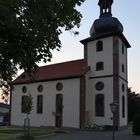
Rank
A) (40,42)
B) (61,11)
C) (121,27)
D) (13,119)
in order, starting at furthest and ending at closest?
(13,119) → (121,27) → (61,11) → (40,42)

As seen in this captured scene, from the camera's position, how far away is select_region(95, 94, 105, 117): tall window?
133 feet

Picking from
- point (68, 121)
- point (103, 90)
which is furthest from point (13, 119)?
point (103, 90)

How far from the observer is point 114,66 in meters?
40.4

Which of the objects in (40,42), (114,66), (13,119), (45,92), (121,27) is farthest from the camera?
(13,119)

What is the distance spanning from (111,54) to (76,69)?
5996mm

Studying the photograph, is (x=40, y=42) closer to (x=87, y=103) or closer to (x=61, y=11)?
(x=61, y=11)

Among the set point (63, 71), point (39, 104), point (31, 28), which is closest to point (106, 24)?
point (63, 71)

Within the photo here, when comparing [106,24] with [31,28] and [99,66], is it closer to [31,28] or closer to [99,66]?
[99,66]

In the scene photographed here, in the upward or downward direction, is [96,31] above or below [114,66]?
above

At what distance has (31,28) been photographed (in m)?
9.83

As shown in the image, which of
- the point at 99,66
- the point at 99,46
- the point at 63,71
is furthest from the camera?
the point at 63,71

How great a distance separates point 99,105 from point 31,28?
3215cm

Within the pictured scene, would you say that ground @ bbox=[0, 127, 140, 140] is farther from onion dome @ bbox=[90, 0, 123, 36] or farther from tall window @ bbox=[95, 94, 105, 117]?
onion dome @ bbox=[90, 0, 123, 36]

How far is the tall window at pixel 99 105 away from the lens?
133ft
